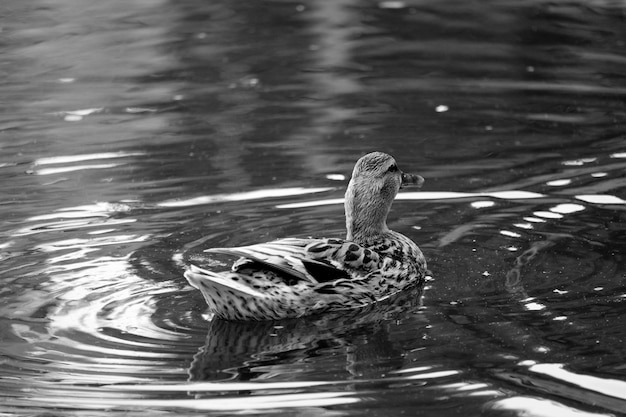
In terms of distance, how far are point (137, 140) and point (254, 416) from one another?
21.9 feet

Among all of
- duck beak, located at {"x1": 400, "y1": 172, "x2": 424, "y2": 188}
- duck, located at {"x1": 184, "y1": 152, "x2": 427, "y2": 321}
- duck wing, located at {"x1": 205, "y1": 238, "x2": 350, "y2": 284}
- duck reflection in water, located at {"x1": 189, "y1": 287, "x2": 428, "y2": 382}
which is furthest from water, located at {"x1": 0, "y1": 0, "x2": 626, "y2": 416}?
duck beak, located at {"x1": 400, "y1": 172, "x2": 424, "y2": 188}

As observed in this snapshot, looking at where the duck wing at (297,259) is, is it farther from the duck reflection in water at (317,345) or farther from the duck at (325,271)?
the duck reflection in water at (317,345)

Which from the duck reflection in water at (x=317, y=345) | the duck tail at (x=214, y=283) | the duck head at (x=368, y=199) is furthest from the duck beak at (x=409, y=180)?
the duck tail at (x=214, y=283)

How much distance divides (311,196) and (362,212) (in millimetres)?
1422

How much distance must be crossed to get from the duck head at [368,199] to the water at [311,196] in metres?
0.49

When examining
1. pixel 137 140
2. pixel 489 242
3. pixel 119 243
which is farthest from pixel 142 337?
pixel 137 140

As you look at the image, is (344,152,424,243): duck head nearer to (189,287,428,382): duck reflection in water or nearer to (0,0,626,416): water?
(0,0,626,416): water

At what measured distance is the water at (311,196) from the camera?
22.9ft

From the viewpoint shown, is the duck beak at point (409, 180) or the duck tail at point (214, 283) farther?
the duck beak at point (409, 180)

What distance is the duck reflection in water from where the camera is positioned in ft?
23.4

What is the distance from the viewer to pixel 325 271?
328 inches

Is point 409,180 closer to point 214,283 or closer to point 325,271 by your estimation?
point 325,271

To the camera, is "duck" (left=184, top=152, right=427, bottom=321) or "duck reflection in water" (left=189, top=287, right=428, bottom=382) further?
"duck" (left=184, top=152, right=427, bottom=321)

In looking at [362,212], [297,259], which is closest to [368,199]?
[362,212]
